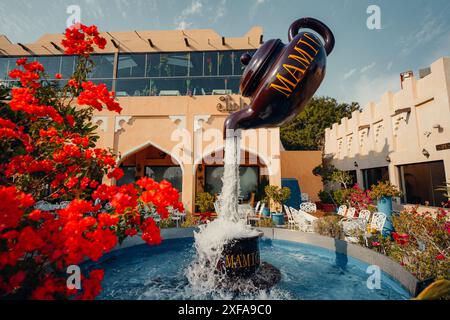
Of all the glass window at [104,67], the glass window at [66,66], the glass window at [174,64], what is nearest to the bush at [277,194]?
the glass window at [174,64]

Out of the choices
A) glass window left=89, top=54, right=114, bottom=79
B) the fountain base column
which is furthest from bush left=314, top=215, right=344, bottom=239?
glass window left=89, top=54, right=114, bottom=79

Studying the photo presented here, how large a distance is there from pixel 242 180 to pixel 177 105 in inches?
216

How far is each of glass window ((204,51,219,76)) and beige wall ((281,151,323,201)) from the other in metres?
7.52

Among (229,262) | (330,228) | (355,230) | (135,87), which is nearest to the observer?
(229,262)

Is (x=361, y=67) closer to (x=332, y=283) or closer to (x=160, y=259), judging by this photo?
(x=332, y=283)

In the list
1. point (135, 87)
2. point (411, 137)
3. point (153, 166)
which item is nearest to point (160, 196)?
point (135, 87)

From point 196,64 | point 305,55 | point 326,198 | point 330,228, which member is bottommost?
point 330,228

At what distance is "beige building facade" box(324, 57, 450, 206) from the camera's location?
696cm

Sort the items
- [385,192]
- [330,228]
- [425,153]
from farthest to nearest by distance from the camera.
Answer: [425,153] → [385,192] → [330,228]

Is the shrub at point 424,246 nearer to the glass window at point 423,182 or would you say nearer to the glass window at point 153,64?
the glass window at point 423,182

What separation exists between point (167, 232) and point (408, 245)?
5.70 metres

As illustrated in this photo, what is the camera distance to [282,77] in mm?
3361

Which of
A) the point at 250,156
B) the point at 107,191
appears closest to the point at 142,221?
the point at 107,191

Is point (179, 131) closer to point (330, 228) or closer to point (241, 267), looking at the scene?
point (330, 228)
